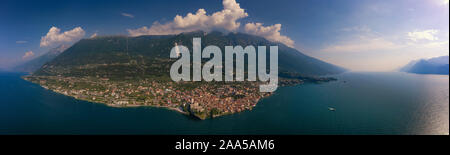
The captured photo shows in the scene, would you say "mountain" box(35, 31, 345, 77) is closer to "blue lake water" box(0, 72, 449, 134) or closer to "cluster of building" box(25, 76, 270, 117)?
"cluster of building" box(25, 76, 270, 117)

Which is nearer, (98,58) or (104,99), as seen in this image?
(104,99)

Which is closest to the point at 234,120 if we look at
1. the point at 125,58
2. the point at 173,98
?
the point at 173,98

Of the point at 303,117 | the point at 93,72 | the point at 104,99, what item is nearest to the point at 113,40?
the point at 93,72

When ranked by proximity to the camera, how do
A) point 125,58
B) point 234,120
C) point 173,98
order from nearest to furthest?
point 234,120 → point 173,98 → point 125,58

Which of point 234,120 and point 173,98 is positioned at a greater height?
point 173,98

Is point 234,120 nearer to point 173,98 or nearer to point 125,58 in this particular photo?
point 173,98

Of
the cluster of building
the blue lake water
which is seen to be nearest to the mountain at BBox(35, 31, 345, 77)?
the cluster of building

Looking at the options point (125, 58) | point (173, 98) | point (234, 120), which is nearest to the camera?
point (234, 120)

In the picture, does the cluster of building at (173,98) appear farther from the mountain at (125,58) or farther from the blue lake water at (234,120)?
the mountain at (125,58)

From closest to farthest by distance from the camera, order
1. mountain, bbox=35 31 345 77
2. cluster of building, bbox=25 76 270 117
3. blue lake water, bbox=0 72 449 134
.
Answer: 1. blue lake water, bbox=0 72 449 134
2. cluster of building, bbox=25 76 270 117
3. mountain, bbox=35 31 345 77
